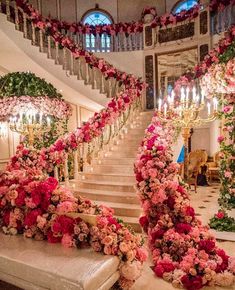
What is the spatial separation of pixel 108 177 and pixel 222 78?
2738 mm

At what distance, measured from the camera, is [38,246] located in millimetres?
2131

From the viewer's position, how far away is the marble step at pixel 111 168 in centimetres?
538

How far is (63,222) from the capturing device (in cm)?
216

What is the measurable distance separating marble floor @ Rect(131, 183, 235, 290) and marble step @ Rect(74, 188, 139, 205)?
4.00ft

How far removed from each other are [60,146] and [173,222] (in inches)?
101

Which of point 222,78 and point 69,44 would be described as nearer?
point 222,78

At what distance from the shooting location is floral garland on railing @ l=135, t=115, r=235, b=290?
2574 mm

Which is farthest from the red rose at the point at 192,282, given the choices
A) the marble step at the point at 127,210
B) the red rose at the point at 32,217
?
the marble step at the point at 127,210

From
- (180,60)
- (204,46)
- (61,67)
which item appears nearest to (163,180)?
(61,67)

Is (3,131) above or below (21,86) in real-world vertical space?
below

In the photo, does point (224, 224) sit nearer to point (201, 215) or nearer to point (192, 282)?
point (201, 215)

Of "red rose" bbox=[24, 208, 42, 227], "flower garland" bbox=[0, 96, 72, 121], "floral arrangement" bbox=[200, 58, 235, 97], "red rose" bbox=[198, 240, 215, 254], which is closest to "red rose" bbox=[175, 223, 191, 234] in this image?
"red rose" bbox=[198, 240, 215, 254]

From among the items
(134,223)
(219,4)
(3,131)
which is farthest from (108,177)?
(219,4)

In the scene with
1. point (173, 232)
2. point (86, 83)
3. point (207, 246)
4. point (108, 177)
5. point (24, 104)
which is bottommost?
point (207, 246)
